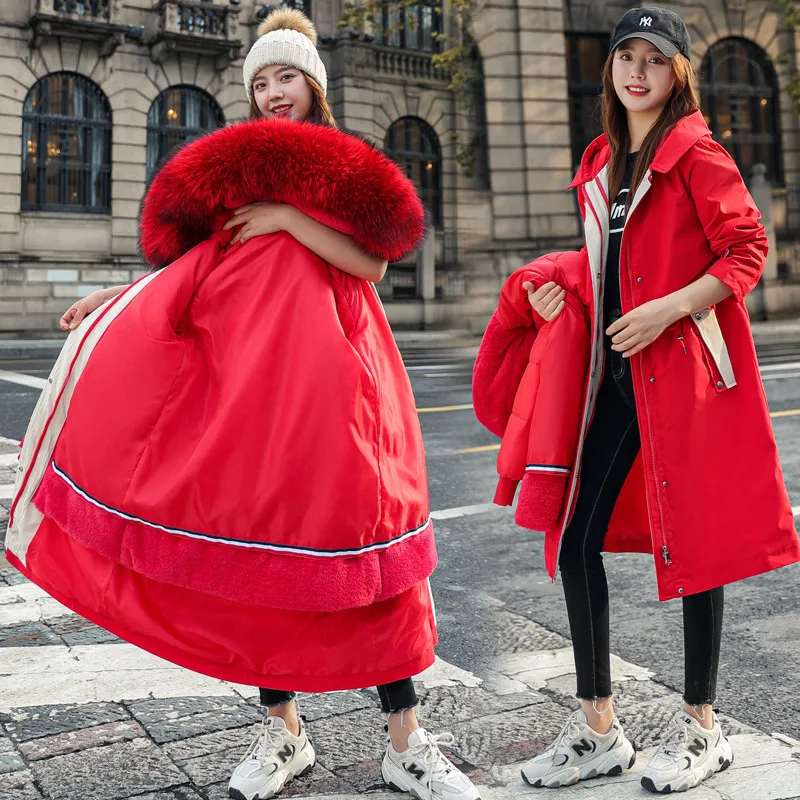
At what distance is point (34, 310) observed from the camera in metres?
22.8

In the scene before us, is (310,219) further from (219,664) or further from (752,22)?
(752,22)

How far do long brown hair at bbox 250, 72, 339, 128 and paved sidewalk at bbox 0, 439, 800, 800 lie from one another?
1742 mm

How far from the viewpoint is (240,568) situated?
2270 millimetres

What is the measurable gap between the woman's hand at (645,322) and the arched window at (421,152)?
26.1m

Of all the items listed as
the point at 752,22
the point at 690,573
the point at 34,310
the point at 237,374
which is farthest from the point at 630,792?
the point at 752,22

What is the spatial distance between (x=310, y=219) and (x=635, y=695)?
183 centimetres

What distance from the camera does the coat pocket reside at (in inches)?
101

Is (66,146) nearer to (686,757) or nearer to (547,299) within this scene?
(547,299)

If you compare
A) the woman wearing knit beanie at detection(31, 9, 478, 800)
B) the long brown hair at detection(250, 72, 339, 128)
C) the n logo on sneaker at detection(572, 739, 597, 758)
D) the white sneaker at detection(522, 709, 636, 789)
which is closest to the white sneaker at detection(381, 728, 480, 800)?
the woman wearing knit beanie at detection(31, 9, 478, 800)

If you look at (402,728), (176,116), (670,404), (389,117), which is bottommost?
(402,728)

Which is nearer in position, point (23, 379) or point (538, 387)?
point (538, 387)

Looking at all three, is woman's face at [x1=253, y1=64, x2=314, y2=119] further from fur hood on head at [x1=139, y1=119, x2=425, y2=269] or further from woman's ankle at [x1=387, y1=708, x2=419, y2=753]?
woman's ankle at [x1=387, y1=708, x2=419, y2=753]

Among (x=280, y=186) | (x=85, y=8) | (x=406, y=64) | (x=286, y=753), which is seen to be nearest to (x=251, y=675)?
(x=286, y=753)

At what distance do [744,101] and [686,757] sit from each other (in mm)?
29626
